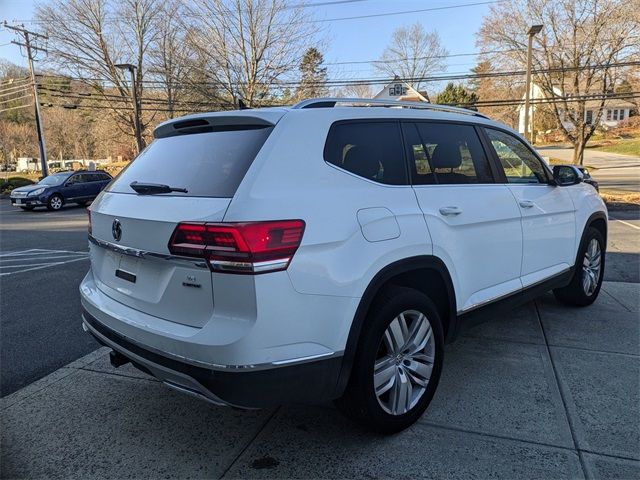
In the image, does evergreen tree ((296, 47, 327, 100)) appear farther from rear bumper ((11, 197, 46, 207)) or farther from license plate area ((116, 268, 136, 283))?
license plate area ((116, 268, 136, 283))

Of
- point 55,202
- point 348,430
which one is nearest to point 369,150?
point 348,430

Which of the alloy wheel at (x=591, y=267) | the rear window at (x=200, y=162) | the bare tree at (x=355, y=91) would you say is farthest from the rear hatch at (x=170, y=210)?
the bare tree at (x=355, y=91)

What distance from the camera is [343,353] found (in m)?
2.40

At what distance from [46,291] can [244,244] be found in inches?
208

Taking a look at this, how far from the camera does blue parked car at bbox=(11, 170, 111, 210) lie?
19.2 metres

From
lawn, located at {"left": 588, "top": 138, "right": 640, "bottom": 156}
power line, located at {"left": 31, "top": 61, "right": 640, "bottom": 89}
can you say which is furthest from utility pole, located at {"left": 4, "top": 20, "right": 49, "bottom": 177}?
lawn, located at {"left": 588, "top": 138, "right": 640, "bottom": 156}

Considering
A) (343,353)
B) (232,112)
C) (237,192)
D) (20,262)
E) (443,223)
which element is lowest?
(20,262)

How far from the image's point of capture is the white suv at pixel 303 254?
2164 millimetres

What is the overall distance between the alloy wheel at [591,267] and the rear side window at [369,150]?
2942mm

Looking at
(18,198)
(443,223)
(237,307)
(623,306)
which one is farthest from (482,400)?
(18,198)

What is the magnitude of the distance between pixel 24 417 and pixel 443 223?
2.97 m

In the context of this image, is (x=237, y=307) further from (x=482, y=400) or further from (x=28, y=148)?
(x=28, y=148)

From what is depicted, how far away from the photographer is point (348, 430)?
292 cm

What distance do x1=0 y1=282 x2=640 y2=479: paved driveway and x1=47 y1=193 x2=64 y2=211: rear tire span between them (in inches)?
713
